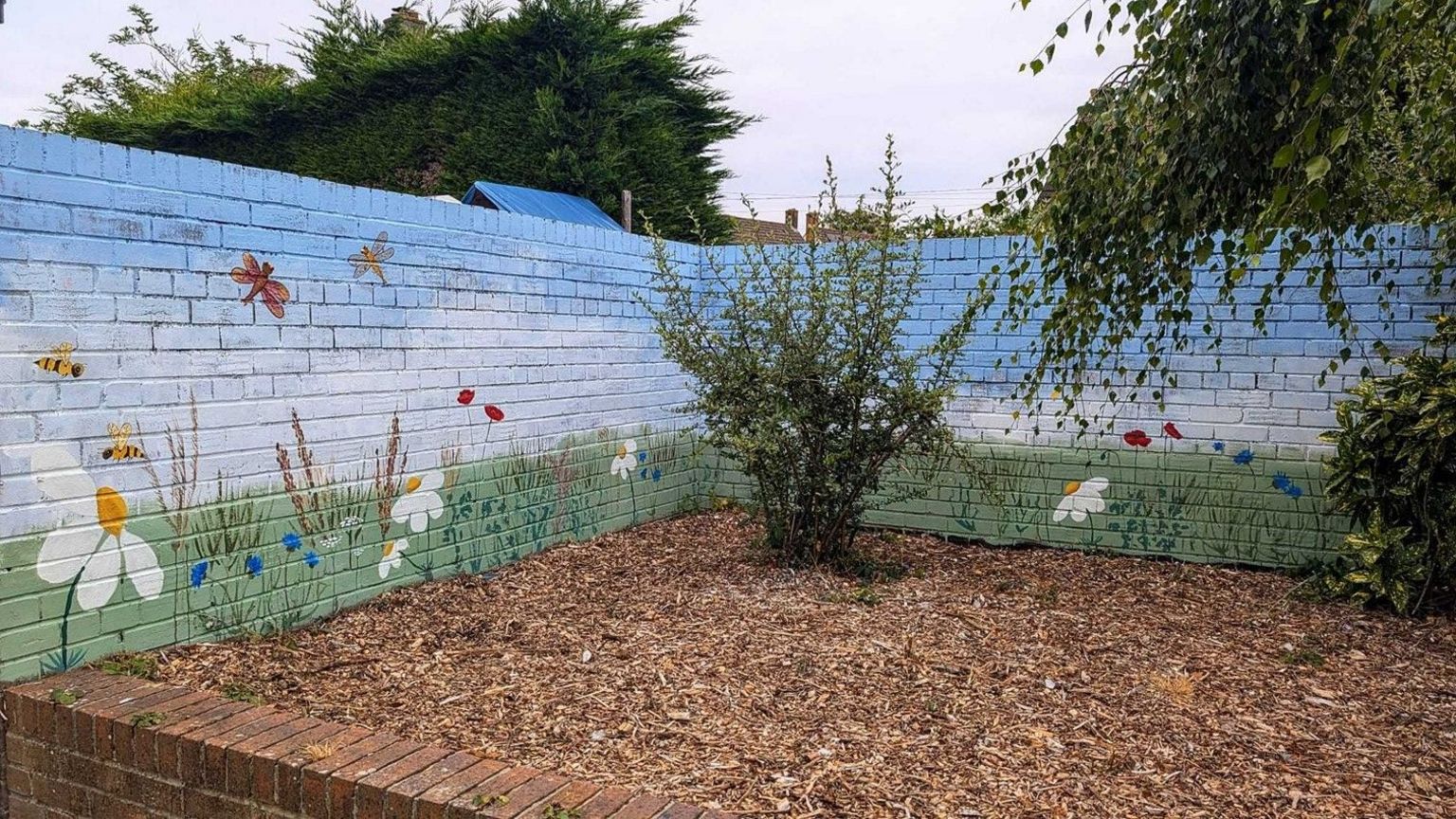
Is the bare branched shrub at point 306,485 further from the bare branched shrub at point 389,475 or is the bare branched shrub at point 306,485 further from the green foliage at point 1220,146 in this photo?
the green foliage at point 1220,146

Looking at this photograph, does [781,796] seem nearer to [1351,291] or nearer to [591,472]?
[591,472]

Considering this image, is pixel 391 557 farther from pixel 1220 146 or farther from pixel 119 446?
pixel 1220 146

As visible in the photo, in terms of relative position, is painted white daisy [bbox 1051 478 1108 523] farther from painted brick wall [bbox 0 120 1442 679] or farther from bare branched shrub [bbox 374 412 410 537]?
bare branched shrub [bbox 374 412 410 537]

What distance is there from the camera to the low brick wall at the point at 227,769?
8.01 ft

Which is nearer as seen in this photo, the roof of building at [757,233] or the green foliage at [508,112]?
the roof of building at [757,233]

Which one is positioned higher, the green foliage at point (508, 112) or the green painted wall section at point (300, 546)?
the green foliage at point (508, 112)

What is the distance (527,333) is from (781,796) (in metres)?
3.12

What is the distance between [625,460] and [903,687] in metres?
2.96

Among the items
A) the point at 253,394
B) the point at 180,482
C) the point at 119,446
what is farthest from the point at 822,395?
the point at 119,446

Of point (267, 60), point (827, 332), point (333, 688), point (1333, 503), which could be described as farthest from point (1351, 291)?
point (267, 60)

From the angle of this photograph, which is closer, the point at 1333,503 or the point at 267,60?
the point at 1333,503

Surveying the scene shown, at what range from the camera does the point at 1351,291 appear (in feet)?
16.1

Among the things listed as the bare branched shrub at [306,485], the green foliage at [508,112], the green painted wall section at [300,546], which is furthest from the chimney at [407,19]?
the bare branched shrub at [306,485]

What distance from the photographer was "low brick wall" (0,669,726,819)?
244cm
